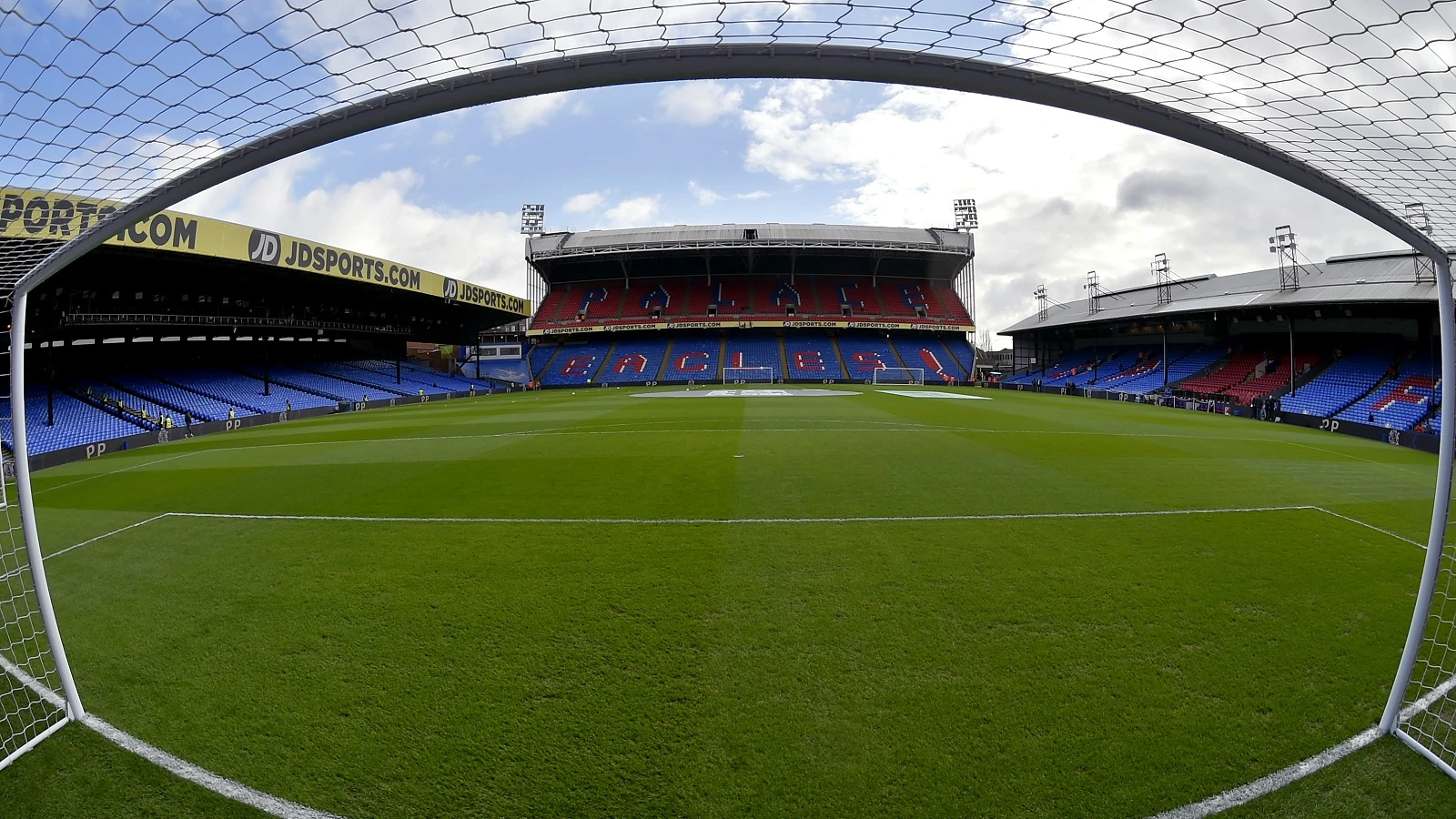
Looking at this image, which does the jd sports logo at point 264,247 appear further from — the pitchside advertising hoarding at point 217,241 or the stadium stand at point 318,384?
the stadium stand at point 318,384

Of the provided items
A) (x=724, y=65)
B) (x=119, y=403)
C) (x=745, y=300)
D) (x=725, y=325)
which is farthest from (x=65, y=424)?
(x=745, y=300)

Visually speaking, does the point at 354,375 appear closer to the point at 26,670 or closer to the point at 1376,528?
the point at 26,670

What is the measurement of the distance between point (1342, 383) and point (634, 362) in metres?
44.6

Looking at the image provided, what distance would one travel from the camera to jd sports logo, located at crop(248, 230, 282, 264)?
23750 mm

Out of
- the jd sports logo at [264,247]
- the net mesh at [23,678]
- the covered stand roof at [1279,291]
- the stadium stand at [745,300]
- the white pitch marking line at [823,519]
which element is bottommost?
the net mesh at [23,678]

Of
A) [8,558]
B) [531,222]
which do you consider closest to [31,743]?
[8,558]

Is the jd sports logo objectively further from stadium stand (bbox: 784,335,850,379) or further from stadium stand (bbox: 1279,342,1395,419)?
stadium stand (bbox: 1279,342,1395,419)

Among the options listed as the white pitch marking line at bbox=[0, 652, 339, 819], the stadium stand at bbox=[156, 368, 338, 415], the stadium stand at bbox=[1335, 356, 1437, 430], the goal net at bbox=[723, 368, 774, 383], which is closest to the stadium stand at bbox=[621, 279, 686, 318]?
the goal net at bbox=[723, 368, 774, 383]

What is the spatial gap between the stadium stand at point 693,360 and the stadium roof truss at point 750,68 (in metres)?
45.2

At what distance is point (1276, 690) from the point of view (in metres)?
3.72

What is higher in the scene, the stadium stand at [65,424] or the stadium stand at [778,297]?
the stadium stand at [778,297]

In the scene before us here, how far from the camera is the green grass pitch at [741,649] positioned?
3025 mm

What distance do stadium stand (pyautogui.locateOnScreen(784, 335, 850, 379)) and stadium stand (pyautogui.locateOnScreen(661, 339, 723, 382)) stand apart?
6609 mm

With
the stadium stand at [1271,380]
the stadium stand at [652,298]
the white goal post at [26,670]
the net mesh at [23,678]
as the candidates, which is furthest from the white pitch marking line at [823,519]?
the stadium stand at [652,298]
